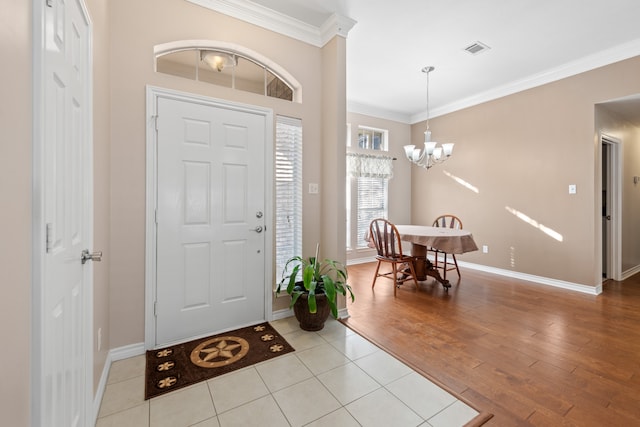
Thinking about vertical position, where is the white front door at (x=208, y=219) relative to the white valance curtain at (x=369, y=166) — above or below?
below

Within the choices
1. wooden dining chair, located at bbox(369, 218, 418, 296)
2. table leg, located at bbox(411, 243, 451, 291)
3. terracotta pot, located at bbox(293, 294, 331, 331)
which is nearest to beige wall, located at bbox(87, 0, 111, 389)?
terracotta pot, located at bbox(293, 294, 331, 331)

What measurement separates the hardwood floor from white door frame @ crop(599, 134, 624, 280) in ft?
1.14

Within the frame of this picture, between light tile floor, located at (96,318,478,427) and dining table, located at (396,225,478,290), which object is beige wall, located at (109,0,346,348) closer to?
light tile floor, located at (96,318,478,427)

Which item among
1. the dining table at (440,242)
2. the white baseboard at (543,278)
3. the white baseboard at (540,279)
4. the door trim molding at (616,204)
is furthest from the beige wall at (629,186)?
the dining table at (440,242)

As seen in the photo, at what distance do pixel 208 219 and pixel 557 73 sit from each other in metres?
4.89

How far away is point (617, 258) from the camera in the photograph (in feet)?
13.6

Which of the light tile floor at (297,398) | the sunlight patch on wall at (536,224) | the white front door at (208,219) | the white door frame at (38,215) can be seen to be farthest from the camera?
the sunlight patch on wall at (536,224)

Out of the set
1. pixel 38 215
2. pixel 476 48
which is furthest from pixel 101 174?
pixel 476 48

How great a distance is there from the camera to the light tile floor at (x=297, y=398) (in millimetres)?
1562

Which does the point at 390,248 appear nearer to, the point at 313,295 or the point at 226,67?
the point at 313,295

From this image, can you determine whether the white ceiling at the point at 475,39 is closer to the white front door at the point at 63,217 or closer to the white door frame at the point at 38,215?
the white front door at the point at 63,217

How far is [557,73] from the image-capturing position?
386 cm

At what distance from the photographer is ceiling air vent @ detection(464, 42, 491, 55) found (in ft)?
10.7

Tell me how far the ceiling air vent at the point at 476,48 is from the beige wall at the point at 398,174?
2228 mm
